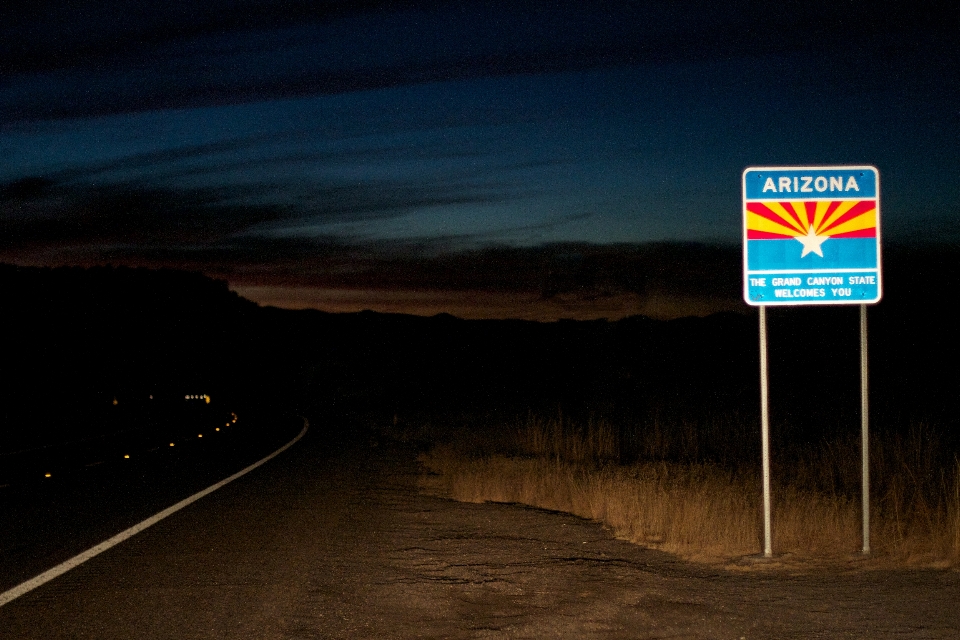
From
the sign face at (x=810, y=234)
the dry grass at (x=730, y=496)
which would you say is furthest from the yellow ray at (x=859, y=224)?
the dry grass at (x=730, y=496)

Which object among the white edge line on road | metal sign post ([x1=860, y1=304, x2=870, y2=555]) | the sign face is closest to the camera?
the white edge line on road

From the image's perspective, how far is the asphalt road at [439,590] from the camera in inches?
296

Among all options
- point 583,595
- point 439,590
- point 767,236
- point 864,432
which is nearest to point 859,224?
point 767,236

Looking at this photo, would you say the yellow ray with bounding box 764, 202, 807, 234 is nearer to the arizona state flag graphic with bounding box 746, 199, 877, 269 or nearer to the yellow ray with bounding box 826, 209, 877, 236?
the arizona state flag graphic with bounding box 746, 199, 877, 269

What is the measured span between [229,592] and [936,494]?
32.3 feet

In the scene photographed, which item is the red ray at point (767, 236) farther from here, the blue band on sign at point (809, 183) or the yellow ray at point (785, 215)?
the blue band on sign at point (809, 183)

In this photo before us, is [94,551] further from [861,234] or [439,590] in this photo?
[861,234]

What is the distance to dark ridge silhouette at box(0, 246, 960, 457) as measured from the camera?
38844 mm

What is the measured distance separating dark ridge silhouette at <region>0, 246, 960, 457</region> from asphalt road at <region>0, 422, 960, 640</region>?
1234 centimetres

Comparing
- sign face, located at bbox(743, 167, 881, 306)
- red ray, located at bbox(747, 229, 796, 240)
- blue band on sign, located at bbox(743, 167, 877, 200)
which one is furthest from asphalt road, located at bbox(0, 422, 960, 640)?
blue band on sign, located at bbox(743, 167, 877, 200)

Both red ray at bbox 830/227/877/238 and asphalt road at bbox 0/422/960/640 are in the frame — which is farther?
red ray at bbox 830/227/877/238

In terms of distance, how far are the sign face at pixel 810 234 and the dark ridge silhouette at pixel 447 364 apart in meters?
12.5

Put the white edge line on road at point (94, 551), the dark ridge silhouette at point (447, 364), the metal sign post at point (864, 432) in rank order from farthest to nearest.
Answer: the dark ridge silhouette at point (447, 364)
the metal sign post at point (864, 432)
the white edge line on road at point (94, 551)

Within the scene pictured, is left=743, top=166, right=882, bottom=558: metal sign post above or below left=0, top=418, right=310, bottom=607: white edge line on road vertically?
→ above
